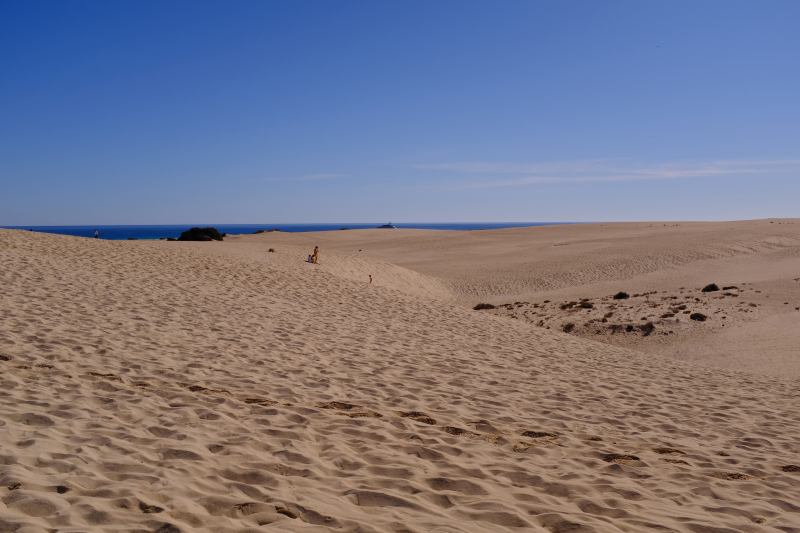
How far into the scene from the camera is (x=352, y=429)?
6008 mm

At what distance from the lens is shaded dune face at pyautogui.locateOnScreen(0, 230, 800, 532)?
13.5ft

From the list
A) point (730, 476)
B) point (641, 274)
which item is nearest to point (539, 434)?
point (730, 476)

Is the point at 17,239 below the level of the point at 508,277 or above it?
above

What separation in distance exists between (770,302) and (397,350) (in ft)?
61.3

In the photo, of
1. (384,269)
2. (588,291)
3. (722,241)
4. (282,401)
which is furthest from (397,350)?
(722,241)

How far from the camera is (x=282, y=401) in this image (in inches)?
271

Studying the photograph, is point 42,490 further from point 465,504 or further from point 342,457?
point 465,504

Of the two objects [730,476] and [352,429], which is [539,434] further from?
[352,429]

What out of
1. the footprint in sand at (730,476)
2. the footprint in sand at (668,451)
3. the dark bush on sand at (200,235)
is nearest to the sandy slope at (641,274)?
the footprint in sand at (668,451)

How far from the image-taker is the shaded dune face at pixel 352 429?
412 centimetres

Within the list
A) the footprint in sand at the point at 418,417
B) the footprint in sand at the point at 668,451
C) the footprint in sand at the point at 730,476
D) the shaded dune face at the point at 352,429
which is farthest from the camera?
the footprint in sand at the point at 418,417

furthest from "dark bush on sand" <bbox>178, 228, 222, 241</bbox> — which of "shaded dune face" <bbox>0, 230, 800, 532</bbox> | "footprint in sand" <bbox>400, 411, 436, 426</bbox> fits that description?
"footprint in sand" <bbox>400, 411, 436, 426</bbox>

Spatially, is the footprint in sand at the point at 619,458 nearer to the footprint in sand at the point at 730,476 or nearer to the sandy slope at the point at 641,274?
the footprint in sand at the point at 730,476

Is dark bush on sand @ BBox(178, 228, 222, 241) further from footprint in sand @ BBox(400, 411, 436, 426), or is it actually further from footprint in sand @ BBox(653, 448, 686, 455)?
footprint in sand @ BBox(653, 448, 686, 455)
